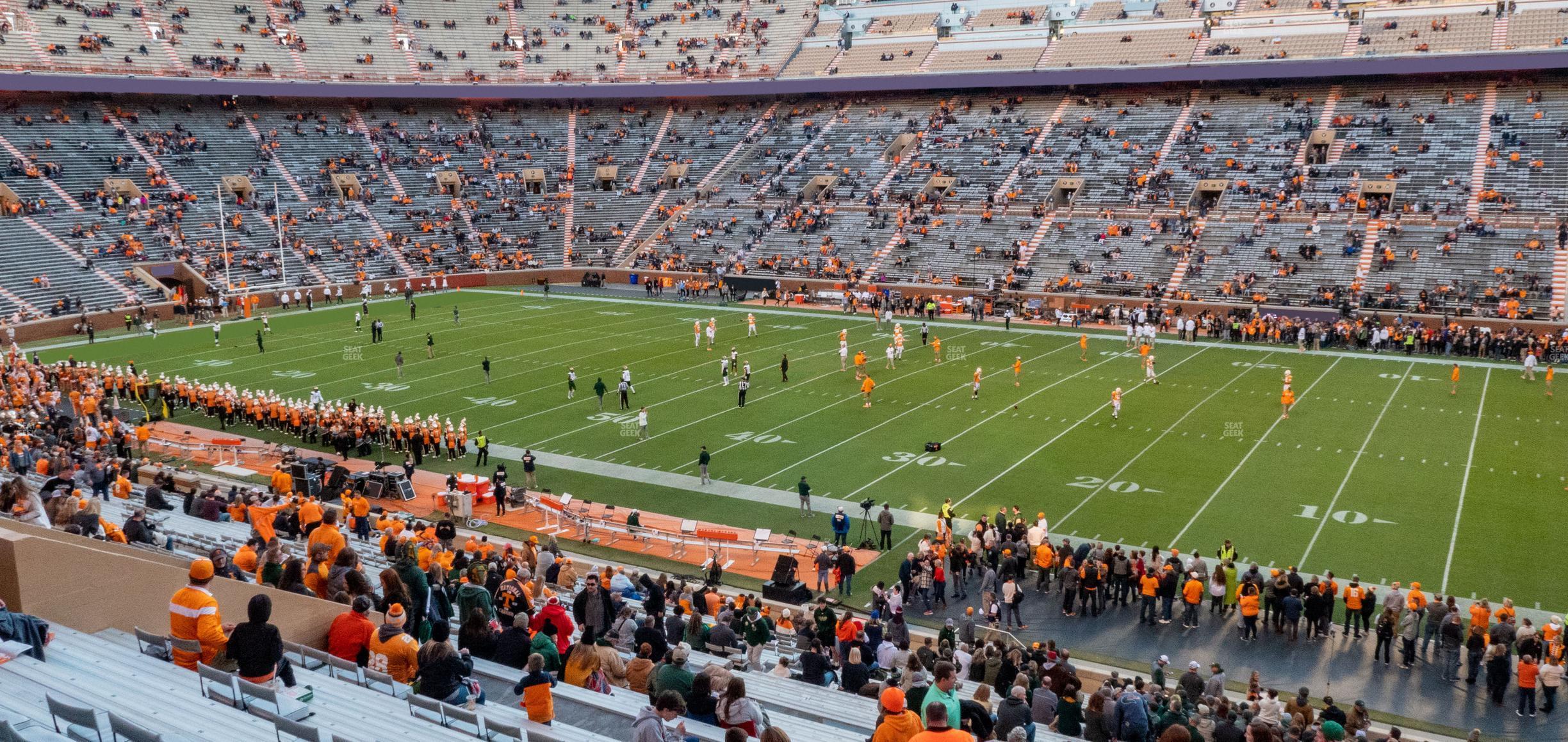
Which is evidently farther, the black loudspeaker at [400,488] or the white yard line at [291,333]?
the white yard line at [291,333]

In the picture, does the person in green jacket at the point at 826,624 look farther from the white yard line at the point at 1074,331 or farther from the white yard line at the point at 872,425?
the white yard line at the point at 1074,331

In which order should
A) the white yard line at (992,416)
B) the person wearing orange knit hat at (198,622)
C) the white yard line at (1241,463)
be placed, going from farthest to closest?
the white yard line at (992,416), the white yard line at (1241,463), the person wearing orange knit hat at (198,622)

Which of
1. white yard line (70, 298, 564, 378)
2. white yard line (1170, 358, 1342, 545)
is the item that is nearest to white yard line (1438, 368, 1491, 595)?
white yard line (1170, 358, 1342, 545)

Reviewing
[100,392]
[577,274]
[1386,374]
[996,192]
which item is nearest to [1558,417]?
[1386,374]

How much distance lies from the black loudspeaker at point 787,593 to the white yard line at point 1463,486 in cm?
961

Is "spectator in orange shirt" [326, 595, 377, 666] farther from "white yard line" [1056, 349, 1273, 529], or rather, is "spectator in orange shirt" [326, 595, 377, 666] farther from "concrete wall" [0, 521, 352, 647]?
"white yard line" [1056, 349, 1273, 529]

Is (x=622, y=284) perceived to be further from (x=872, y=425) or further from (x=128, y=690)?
(x=128, y=690)

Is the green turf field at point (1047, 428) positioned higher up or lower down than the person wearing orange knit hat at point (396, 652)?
lower down

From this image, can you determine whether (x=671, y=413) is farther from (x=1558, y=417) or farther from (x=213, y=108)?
(x=213, y=108)

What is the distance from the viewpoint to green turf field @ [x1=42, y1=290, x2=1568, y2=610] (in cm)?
2025

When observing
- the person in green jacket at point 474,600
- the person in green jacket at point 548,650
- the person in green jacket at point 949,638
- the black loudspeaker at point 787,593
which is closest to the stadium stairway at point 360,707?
the person in green jacket at point 548,650

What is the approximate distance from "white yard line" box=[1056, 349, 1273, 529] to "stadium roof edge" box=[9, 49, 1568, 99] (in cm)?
2827

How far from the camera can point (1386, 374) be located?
34406 millimetres

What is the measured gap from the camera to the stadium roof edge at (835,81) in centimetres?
5322
